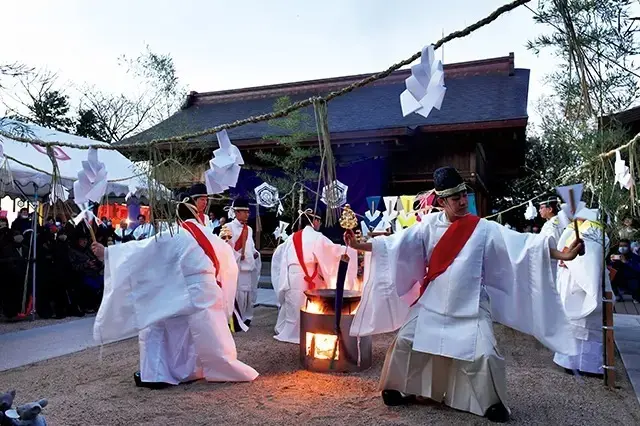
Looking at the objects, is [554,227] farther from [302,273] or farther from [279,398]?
[279,398]

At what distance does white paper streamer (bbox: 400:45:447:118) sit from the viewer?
2170 mm

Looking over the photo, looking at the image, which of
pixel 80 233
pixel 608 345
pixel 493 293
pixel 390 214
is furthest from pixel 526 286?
pixel 80 233

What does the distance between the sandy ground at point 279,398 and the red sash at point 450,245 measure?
3.42ft

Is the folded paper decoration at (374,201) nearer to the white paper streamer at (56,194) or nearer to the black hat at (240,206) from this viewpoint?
the black hat at (240,206)

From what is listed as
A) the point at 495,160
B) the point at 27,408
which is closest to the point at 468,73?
the point at 495,160

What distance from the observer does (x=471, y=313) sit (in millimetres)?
3408

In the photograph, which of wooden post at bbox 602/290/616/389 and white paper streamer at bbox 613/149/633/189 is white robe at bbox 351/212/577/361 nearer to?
white paper streamer at bbox 613/149/633/189

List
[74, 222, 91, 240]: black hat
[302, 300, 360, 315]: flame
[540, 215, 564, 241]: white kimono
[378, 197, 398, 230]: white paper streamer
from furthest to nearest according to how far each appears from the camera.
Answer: [74, 222, 91, 240]: black hat < [378, 197, 398, 230]: white paper streamer < [540, 215, 564, 241]: white kimono < [302, 300, 360, 315]: flame

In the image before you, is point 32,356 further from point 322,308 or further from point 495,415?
point 495,415

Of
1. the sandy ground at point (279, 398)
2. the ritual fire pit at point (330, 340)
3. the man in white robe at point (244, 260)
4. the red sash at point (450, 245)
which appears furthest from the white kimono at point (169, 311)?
the man in white robe at point (244, 260)

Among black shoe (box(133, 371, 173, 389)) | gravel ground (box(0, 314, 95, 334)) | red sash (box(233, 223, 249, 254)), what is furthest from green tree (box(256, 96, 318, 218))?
black shoe (box(133, 371, 173, 389))

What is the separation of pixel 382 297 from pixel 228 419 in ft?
4.81

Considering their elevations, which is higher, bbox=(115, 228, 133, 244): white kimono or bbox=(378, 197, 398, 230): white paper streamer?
Answer: bbox=(378, 197, 398, 230): white paper streamer

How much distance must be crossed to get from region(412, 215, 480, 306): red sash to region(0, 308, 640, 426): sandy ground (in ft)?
3.42
